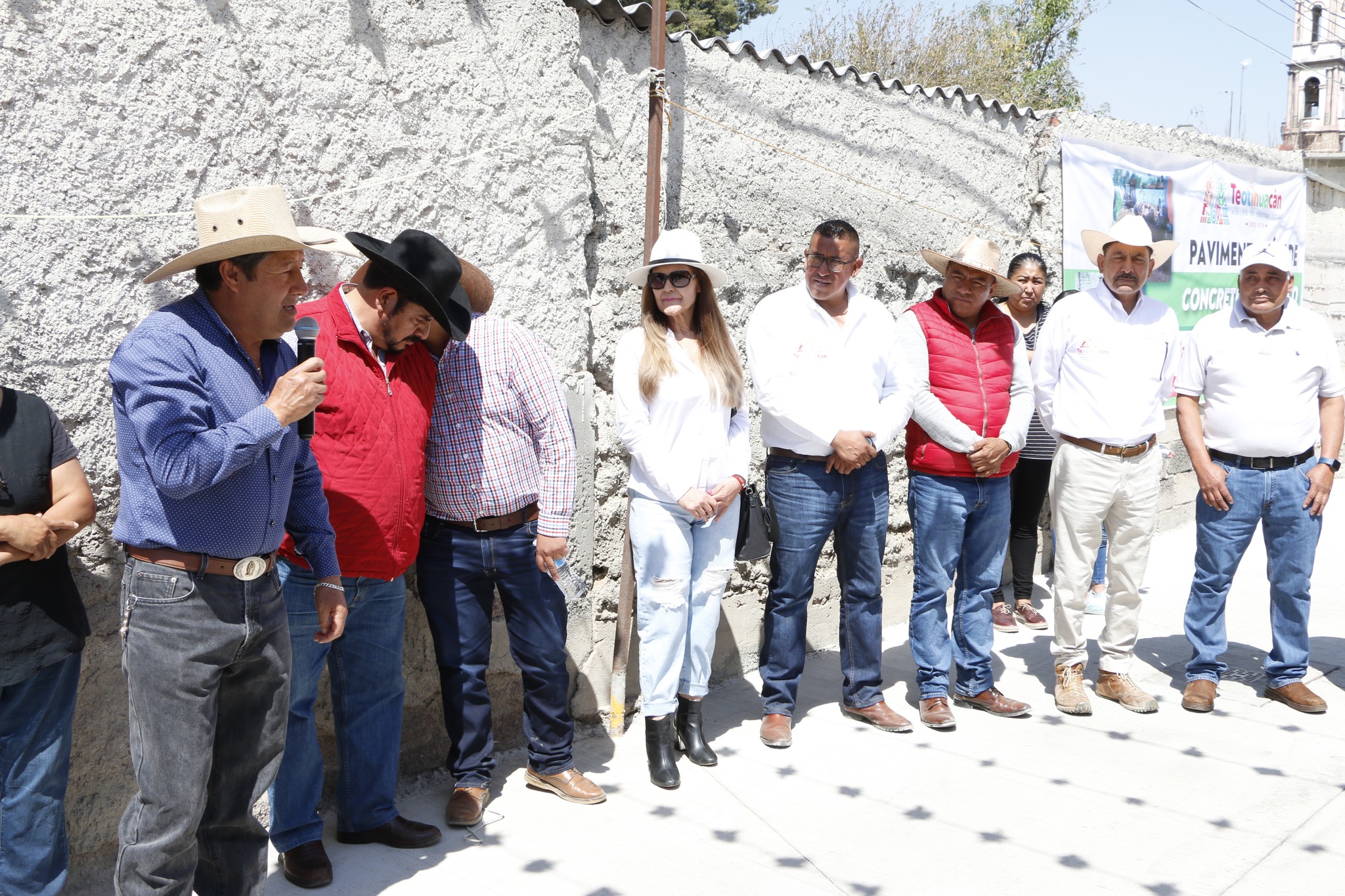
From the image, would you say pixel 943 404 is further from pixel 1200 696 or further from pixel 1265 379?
pixel 1200 696

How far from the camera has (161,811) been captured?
2459 millimetres

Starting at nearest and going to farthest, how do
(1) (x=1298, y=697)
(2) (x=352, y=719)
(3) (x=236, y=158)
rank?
(3) (x=236, y=158)
(2) (x=352, y=719)
(1) (x=1298, y=697)

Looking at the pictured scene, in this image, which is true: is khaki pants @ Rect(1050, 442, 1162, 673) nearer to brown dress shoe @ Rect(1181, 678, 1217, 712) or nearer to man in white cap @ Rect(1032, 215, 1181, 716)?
man in white cap @ Rect(1032, 215, 1181, 716)

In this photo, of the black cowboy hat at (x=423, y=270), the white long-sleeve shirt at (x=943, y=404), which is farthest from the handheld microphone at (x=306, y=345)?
the white long-sleeve shirt at (x=943, y=404)

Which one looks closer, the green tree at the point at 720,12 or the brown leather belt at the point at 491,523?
the brown leather belt at the point at 491,523

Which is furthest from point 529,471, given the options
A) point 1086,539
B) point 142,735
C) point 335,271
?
point 1086,539

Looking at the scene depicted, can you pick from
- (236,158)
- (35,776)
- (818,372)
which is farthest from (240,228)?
(818,372)

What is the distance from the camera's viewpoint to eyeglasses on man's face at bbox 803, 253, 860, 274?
4.17 metres

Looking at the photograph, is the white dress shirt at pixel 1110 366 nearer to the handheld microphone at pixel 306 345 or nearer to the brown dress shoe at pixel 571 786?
the brown dress shoe at pixel 571 786

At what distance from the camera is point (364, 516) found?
3104 millimetres

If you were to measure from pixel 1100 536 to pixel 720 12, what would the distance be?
23.6m

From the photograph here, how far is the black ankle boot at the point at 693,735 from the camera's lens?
405 centimetres

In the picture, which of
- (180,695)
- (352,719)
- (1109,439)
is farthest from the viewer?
(1109,439)

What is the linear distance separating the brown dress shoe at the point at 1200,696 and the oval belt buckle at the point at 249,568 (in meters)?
3.85
